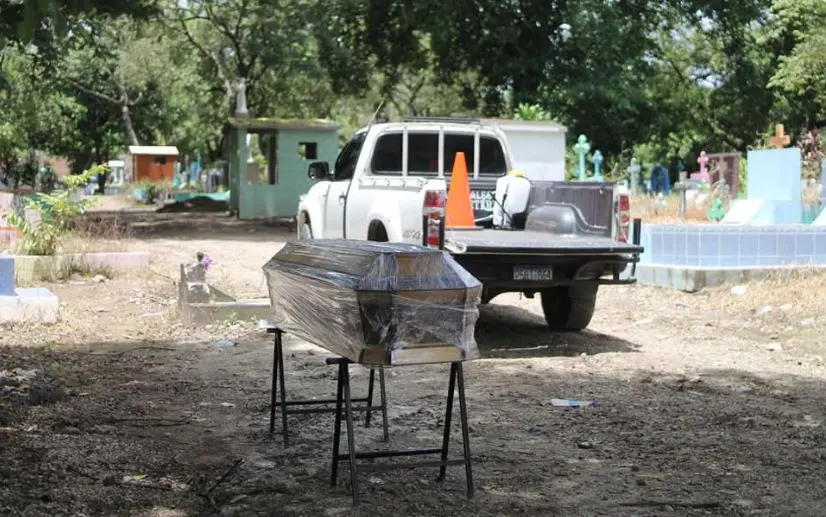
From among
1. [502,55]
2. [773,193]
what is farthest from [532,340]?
[502,55]

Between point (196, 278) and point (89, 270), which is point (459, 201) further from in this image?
point (89, 270)

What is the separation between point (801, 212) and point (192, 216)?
17412mm

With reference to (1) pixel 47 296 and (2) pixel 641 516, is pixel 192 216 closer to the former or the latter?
(1) pixel 47 296

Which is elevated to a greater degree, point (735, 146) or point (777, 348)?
point (735, 146)

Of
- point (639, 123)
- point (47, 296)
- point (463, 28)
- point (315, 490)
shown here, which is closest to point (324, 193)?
point (47, 296)

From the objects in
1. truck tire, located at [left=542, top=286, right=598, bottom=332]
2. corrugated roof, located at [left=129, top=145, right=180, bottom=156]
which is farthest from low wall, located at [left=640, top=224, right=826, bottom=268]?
corrugated roof, located at [left=129, top=145, right=180, bottom=156]

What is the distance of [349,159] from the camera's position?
1133cm

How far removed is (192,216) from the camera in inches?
1144

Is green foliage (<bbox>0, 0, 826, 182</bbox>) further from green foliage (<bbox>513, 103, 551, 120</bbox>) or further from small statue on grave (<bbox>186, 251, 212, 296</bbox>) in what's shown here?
small statue on grave (<bbox>186, 251, 212, 296</bbox>)

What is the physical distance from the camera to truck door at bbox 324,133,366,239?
11.0 m

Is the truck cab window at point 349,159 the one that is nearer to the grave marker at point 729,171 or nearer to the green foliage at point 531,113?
the grave marker at point 729,171

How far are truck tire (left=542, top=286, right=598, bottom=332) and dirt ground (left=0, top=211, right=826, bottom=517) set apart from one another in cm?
17

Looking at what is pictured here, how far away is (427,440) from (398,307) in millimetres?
1618

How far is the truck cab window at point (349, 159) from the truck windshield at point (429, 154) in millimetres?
287
